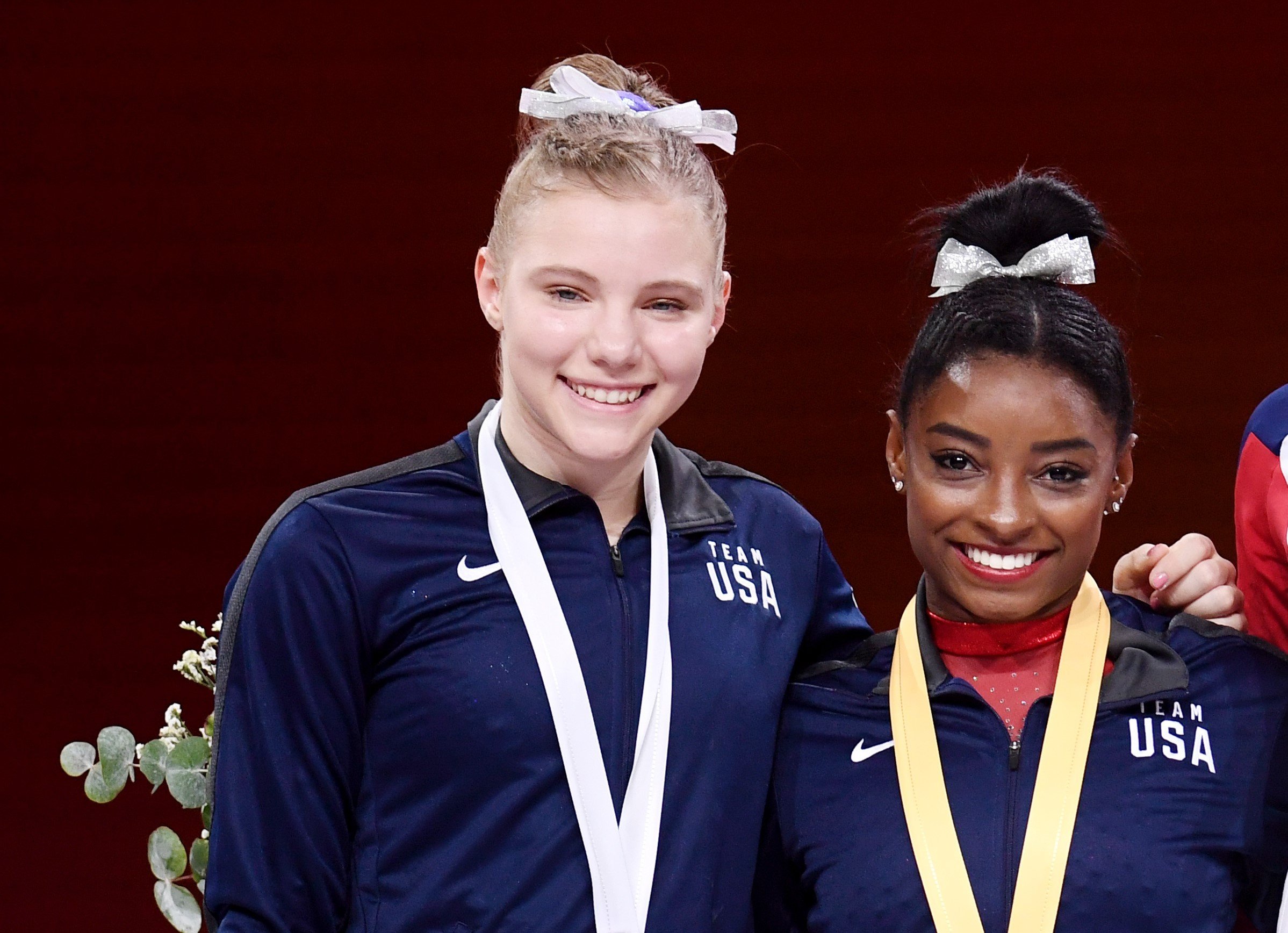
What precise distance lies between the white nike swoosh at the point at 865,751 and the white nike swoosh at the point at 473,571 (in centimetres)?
52

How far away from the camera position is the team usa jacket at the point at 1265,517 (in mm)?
1893

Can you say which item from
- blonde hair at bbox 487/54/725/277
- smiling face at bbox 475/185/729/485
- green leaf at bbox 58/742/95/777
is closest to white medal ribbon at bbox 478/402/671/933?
smiling face at bbox 475/185/729/485

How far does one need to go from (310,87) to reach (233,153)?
239 millimetres

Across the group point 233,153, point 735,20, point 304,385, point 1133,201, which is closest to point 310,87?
point 233,153

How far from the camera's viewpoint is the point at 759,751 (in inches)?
72.6

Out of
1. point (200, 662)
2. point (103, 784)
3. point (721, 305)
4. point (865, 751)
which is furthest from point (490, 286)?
point (103, 784)

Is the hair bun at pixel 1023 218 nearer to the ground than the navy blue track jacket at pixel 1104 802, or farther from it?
farther from it

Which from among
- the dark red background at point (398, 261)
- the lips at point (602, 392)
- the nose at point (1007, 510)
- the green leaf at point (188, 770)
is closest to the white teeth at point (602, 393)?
the lips at point (602, 392)

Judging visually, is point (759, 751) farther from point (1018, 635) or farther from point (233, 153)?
point (233, 153)

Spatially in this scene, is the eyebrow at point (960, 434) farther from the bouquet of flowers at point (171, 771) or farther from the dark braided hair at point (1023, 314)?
the bouquet of flowers at point (171, 771)

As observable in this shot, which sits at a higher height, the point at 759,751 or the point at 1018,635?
the point at 1018,635

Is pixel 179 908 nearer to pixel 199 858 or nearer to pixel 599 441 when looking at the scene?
pixel 199 858

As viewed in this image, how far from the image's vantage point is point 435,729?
1696 mm

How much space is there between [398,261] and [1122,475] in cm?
206
